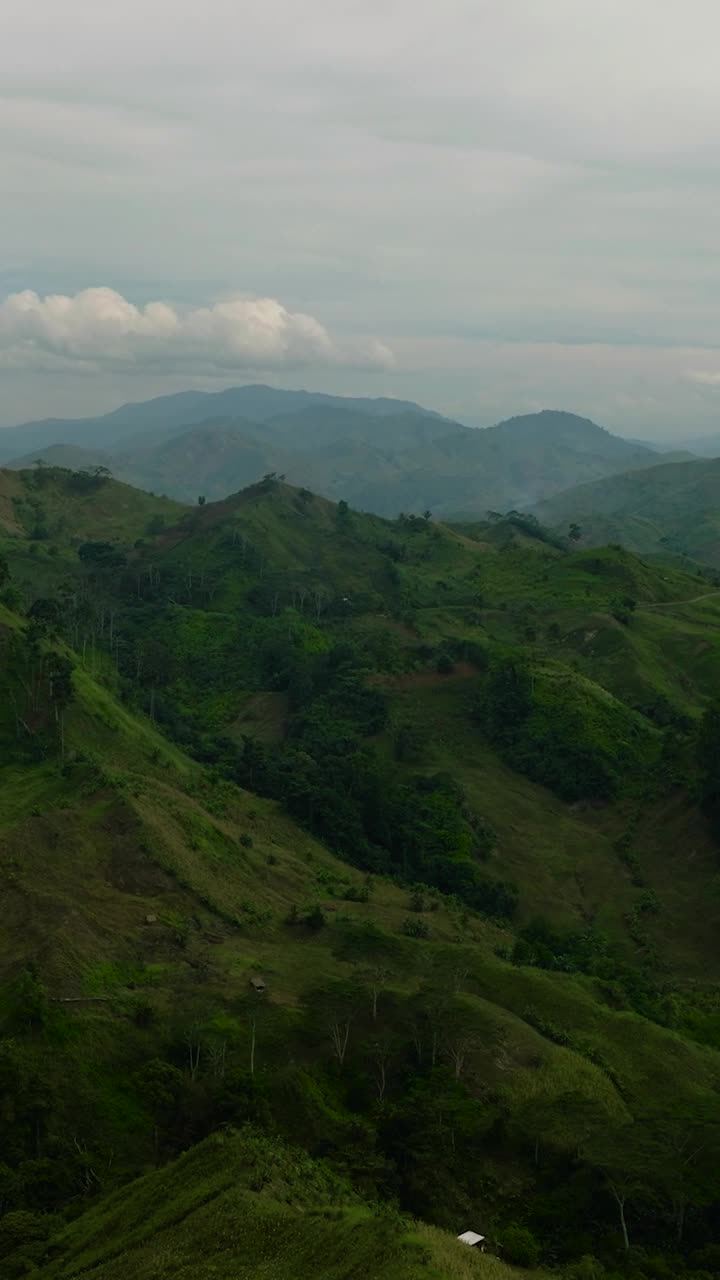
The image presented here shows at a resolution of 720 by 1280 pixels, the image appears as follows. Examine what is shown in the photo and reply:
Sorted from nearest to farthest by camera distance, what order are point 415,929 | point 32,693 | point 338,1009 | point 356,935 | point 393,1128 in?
1. point 393,1128
2. point 338,1009
3. point 356,935
4. point 415,929
5. point 32,693

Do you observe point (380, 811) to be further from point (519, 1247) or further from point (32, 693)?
point (519, 1247)

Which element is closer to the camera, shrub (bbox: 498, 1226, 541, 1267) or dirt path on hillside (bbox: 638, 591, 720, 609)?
shrub (bbox: 498, 1226, 541, 1267)

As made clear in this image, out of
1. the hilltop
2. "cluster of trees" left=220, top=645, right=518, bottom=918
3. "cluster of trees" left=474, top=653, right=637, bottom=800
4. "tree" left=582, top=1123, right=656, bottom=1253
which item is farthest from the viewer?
"cluster of trees" left=474, top=653, right=637, bottom=800

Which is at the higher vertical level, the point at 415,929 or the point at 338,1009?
the point at 338,1009

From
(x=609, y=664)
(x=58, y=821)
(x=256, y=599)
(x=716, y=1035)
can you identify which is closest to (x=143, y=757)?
(x=58, y=821)

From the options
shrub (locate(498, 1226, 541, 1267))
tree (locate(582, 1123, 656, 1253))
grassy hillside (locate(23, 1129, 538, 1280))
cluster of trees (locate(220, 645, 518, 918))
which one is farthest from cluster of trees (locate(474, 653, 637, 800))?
grassy hillside (locate(23, 1129, 538, 1280))

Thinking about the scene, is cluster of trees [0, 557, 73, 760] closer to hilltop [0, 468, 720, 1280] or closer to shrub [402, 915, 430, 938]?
hilltop [0, 468, 720, 1280]

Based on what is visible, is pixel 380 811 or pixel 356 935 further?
pixel 380 811

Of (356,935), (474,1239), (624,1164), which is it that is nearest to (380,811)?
(356,935)
